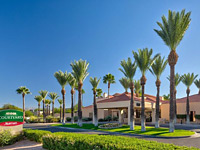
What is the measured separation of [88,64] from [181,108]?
1013 inches

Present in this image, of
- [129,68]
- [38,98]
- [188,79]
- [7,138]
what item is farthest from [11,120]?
[38,98]

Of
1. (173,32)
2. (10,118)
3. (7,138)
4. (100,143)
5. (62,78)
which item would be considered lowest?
(7,138)

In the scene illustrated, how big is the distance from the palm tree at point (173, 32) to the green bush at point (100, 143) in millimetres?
15485

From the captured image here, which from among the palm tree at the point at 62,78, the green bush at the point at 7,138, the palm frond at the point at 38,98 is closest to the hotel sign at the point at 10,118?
the green bush at the point at 7,138

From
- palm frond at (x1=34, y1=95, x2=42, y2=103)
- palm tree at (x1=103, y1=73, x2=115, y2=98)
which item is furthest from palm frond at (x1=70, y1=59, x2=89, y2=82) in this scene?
palm frond at (x1=34, y1=95, x2=42, y2=103)

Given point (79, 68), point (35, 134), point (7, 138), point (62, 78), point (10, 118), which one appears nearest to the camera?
point (7, 138)

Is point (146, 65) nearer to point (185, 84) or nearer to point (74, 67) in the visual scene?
point (74, 67)

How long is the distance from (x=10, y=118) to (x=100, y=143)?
10.4 meters

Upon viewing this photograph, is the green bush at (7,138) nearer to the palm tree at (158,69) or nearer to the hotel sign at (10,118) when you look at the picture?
the hotel sign at (10,118)

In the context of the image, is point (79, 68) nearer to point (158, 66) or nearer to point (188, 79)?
point (158, 66)

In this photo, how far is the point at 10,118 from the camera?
1645 cm

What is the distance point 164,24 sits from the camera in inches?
976

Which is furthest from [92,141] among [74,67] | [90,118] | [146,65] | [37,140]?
[90,118]

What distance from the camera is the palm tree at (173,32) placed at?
77.7 ft
